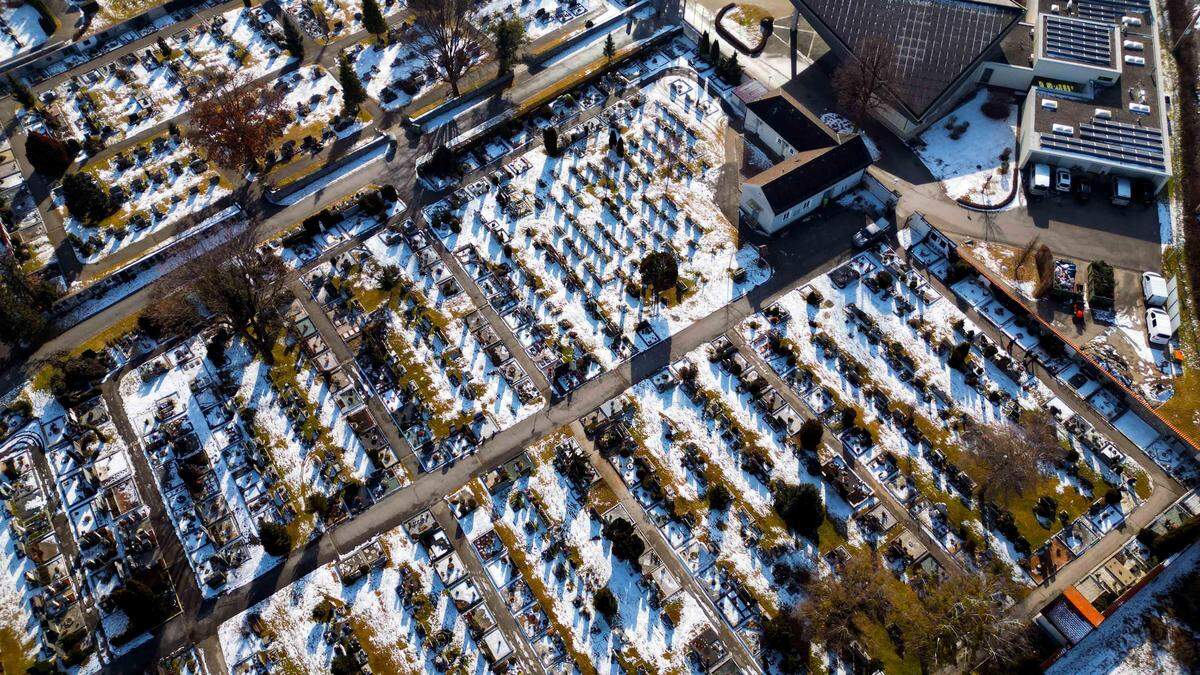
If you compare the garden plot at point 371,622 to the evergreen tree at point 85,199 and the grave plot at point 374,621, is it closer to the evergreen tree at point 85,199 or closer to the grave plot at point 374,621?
the grave plot at point 374,621

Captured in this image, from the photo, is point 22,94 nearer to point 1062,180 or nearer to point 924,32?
point 924,32

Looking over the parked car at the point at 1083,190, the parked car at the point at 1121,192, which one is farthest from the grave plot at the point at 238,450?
the parked car at the point at 1121,192

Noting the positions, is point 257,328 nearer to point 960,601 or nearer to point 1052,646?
point 960,601

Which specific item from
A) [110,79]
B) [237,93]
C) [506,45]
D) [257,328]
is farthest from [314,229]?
[110,79]

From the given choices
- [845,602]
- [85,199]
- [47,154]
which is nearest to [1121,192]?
[845,602]

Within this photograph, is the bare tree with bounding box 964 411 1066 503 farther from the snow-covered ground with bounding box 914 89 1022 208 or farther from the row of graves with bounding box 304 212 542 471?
the row of graves with bounding box 304 212 542 471
